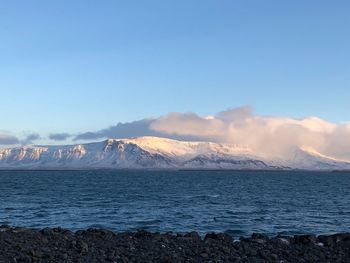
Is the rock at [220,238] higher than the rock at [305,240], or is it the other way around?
the rock at [305,240]

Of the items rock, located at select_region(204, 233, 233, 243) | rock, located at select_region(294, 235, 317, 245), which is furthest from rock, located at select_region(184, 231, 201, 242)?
rock, located at select_region(294, 235, 317, 245)

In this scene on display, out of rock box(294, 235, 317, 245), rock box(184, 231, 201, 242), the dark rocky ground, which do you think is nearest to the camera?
the dark rocky ground

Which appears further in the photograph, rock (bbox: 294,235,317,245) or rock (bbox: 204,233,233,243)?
rock (bbox: 204,233,233,243)

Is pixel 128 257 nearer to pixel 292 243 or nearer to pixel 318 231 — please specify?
pixel 292 243

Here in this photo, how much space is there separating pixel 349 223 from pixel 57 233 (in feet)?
85.3

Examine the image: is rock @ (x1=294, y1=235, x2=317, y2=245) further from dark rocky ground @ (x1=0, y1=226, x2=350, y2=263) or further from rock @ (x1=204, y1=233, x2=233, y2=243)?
rock @ (x1=204, y1=233, x2=233, y2=243)

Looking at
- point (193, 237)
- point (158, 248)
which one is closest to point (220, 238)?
point (193, 237)

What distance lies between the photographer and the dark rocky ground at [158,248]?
2356cm

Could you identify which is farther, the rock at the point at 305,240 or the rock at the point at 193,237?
the rock at the point at 193,237

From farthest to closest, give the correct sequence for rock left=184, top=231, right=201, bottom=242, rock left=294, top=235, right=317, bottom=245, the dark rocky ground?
rock left=184, top=231, right=201, bottom=242 < rock left=294, top=235, right=317, bottom=245 < the dark rocky ground

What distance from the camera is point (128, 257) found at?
23797 mm

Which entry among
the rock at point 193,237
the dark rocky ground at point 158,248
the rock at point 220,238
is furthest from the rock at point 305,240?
the rock at point 193,237

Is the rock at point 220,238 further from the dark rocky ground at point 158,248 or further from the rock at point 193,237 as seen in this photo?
the rock at point 193,237

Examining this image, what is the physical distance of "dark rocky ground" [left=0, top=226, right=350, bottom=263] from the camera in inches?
928
